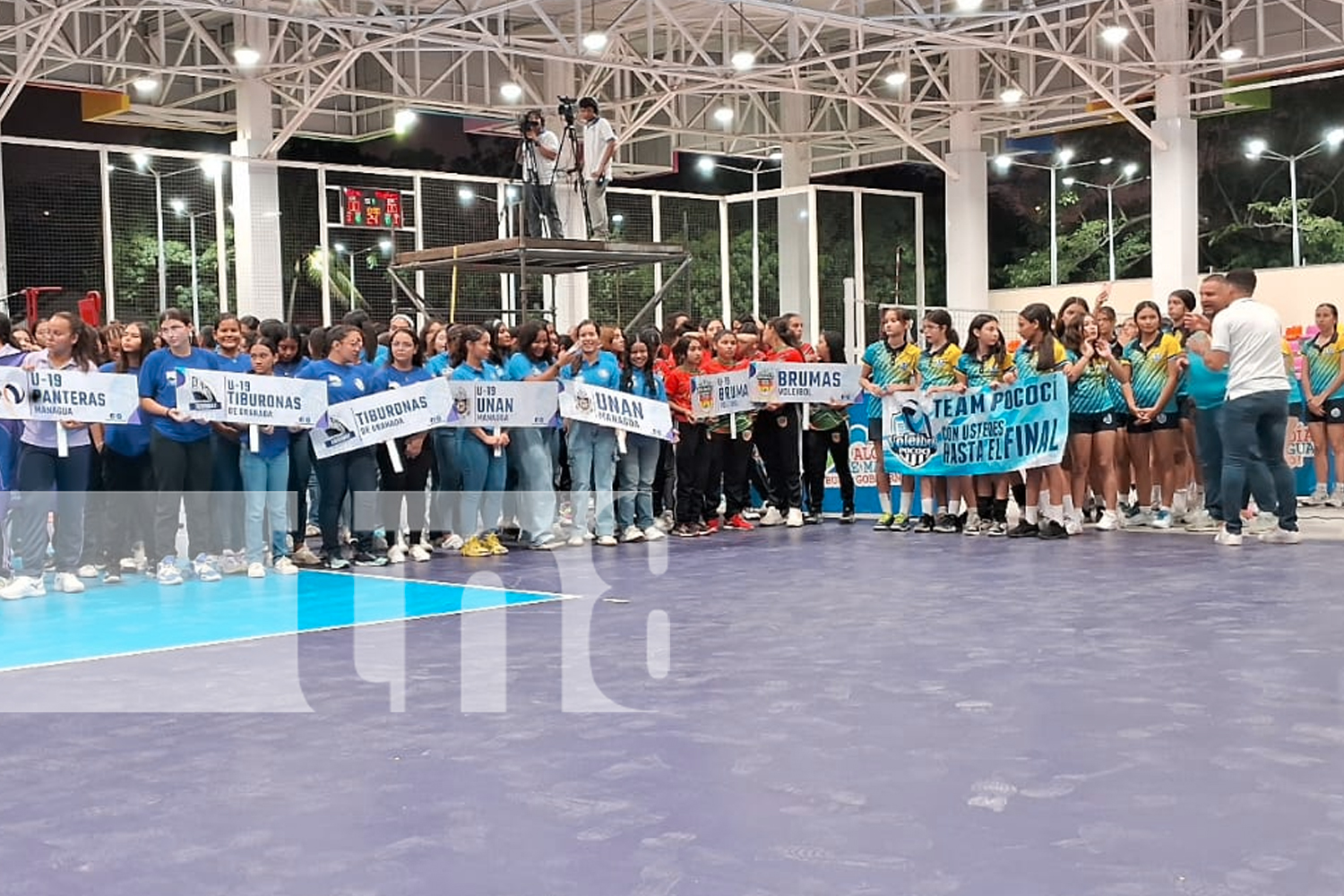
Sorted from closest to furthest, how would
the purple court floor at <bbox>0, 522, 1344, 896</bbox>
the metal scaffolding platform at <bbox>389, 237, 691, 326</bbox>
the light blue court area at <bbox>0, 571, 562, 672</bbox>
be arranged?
the purple court floor at <bbox>0, 522, 1344, 896</bbox> → the light blue court area at <bbox>0, 571, 562, 672</bbox> → the metal scaffolding platform at <bbox>389, 237, 691, 326</bbox>

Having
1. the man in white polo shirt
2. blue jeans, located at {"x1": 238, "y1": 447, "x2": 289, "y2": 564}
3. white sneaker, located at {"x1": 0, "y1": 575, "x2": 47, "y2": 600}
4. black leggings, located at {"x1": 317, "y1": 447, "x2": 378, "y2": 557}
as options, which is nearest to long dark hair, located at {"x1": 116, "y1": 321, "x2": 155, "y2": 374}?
blue jeans, located at {"x1": 238, "y1": 447, "x2": 289, "y2": 564}

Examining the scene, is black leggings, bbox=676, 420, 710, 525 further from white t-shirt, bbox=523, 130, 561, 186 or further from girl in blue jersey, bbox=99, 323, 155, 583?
girl in blue jersey, bbox=99, 323, 155, 583

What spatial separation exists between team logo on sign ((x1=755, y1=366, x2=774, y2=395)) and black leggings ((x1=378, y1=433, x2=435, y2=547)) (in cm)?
275

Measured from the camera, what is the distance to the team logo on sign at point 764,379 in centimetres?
1229

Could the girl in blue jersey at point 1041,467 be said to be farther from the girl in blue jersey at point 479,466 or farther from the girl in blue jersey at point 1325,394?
the girl in blue jersey at point 479,466

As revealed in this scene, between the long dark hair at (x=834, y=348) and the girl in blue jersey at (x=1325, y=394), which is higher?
the long dark hair at (x=834, y=348)

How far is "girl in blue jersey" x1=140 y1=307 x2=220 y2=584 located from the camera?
949cm

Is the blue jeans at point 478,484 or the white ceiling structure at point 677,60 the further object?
the white ceiling structure at point 677,60

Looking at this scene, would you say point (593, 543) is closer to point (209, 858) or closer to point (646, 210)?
point (209, 858)

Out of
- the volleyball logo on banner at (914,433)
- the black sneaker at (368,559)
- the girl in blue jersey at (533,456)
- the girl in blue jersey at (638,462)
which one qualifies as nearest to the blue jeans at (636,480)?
the girl in blue jersey at (638,462)

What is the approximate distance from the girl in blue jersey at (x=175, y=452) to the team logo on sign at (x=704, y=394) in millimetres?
3878

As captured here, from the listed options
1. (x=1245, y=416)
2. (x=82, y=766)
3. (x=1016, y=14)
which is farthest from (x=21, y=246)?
(x=82, y=766)

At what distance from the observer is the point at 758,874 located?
3.57m

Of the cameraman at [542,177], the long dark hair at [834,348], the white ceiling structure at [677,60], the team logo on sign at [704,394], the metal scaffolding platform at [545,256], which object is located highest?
the white ceiling structure at [677,60]
